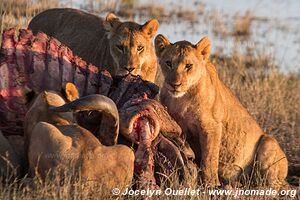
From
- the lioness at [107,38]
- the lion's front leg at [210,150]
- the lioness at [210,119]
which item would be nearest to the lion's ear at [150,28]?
the lioness at [107,38]

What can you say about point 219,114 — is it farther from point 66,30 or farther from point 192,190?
point 66,30

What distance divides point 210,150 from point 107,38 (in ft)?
7.94

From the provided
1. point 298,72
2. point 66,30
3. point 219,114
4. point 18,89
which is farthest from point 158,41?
point 298,72

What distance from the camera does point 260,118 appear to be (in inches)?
367

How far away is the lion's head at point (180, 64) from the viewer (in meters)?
6.57

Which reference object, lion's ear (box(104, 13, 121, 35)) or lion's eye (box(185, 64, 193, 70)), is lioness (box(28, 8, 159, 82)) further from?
lion's eye (box(185, 64, 193, 70))

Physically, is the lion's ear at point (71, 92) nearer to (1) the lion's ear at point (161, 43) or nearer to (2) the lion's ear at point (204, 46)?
(1) the lion's ear at point (161, 43)

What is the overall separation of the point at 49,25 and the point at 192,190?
13.4 feet

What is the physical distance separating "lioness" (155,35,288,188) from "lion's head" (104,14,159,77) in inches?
40.4

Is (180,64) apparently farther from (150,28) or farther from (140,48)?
(150,28)

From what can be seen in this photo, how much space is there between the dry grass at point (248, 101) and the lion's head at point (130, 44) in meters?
1.62

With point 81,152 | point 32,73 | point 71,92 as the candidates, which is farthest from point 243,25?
point 81,152

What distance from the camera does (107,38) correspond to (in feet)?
28.7

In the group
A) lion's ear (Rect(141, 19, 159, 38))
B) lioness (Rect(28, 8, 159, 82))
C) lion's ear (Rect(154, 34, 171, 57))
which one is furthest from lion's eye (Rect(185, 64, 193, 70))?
lion's ear (Rect(141, 19, 159, 38))
